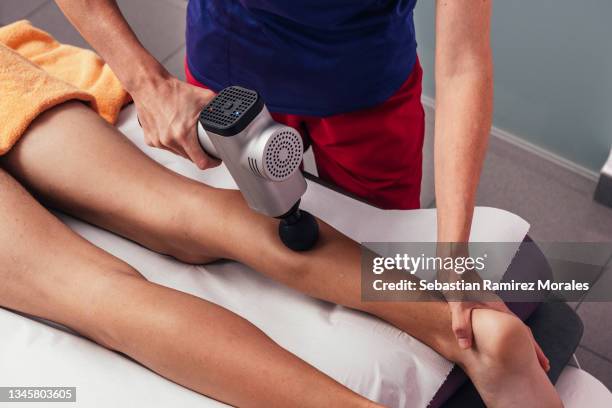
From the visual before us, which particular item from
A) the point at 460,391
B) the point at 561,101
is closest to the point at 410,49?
the point at 460,391

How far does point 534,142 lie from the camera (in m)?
2.38

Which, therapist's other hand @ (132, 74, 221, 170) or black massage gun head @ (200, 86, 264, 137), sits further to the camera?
therapist's other hand @ (132, 74, 221, 170)

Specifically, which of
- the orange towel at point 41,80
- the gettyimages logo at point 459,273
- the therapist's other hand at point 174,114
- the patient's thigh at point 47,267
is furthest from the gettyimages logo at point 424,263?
the orange towel at point 41,80

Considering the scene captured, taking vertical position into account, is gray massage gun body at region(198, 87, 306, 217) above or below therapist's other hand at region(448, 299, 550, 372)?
above

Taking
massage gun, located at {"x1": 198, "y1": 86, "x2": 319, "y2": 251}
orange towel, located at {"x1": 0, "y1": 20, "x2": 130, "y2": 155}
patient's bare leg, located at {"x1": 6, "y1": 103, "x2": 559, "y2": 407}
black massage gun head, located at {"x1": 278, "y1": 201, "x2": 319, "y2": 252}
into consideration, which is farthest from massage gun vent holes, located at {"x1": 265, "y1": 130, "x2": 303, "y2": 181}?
orange towel, located at {"x1": 0, "y1": 20, "x2": 130, "y2": 155}

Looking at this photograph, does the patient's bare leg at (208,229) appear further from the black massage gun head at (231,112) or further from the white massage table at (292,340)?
the black massage gun head at (231,112)

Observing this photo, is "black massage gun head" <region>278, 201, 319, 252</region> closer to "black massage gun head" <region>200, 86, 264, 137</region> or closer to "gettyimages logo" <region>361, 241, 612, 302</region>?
"gettyimages logo" <region>361, 241, 612, 302</region>

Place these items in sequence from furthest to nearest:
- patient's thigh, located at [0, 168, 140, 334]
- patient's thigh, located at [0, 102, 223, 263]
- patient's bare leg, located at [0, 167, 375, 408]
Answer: patient's thigh, located at [0, 102, 223, 263] → patient's thigh, located at [0, 168, 140, 334] → patient's bare leg, located at [0, 167, 375, 408]

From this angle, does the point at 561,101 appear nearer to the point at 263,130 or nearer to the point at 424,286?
the point at 424,286

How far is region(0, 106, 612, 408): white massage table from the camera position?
136 centimetres

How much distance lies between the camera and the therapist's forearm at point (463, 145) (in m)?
1.26

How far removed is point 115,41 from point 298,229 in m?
0.49

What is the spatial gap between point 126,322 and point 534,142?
1468 millimetres

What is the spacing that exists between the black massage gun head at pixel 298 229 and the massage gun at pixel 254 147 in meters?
0.05
